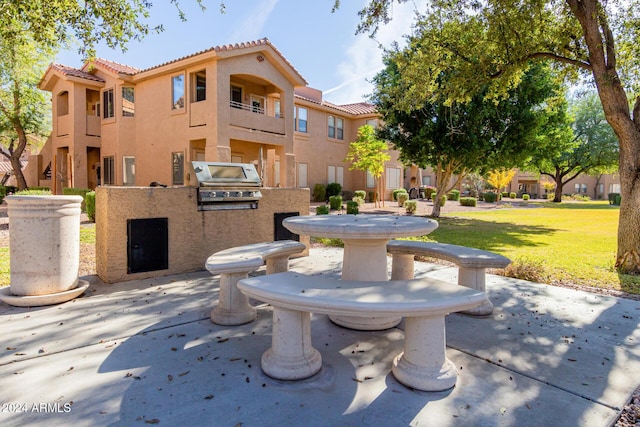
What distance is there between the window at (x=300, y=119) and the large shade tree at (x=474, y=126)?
22.3ft

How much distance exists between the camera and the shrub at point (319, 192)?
76.9ft

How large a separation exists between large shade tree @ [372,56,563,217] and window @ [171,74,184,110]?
8.50 m

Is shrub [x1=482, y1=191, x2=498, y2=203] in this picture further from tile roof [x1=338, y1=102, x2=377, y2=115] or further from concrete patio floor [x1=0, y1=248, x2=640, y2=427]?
concrete patio floor [x1=0, y1=248, x2=640, y2=427]

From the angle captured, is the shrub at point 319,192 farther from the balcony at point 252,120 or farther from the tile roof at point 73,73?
the tile roof at point 73,73

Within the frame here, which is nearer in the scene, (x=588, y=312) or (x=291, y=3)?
(x=588, y=312)

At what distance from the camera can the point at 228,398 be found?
2461 mm

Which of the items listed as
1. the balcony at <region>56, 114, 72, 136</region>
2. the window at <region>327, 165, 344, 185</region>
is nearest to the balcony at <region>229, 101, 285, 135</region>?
the window at <region>327, 165, 344, 185</region>

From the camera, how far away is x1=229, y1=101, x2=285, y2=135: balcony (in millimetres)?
14740

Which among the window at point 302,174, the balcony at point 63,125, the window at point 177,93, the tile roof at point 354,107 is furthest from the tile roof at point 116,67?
the window at point 302,174

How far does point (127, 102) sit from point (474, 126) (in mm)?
16823

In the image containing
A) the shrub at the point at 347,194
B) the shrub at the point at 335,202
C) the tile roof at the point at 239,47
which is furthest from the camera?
the shrub at the point at 347,194

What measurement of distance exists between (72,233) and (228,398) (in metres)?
3.30

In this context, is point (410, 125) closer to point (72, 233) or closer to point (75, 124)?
point (72, 233)

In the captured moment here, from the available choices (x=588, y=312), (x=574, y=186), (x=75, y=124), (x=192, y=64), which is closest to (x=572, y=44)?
(x=588, y=312)
